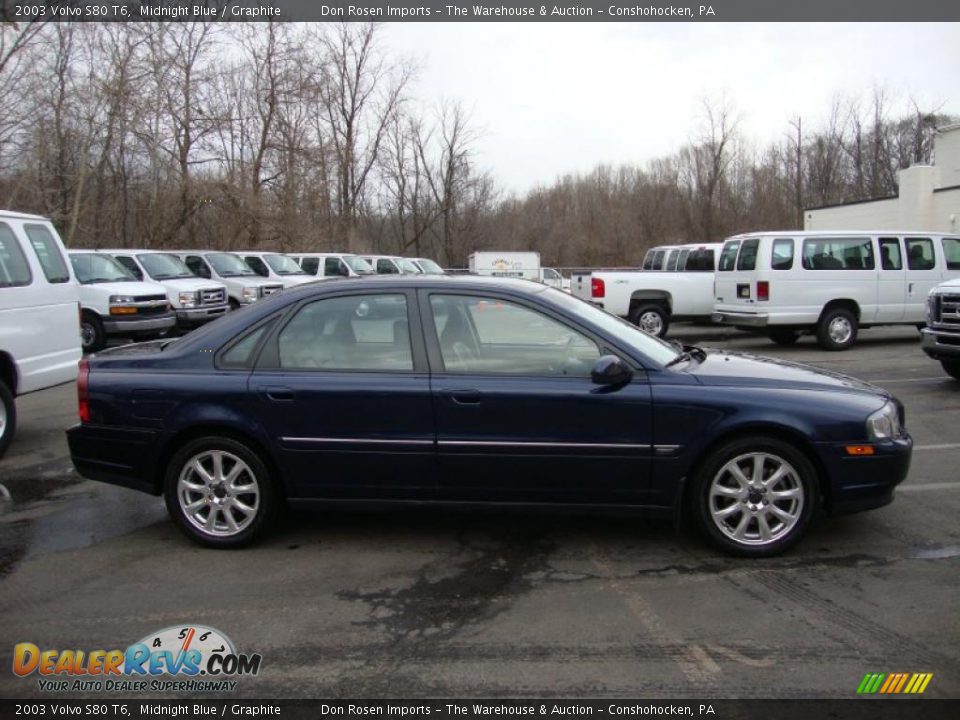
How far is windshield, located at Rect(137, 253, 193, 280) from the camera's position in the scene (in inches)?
649

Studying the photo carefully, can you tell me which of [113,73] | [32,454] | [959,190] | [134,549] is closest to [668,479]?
[134,549]

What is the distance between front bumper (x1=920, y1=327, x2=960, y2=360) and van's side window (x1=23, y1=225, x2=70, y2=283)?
32.5ft

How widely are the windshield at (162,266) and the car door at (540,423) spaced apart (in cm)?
1409

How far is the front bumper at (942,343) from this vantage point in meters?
8.83

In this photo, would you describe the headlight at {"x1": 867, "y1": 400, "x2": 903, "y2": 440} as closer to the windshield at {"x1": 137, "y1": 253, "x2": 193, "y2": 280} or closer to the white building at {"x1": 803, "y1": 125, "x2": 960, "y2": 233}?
the windshield at {"x1": 137, "y1": 253, "x2": 193, "y2": 280}

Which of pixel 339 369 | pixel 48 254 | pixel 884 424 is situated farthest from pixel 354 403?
pixel 48 254

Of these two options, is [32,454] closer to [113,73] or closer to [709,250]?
[709,250]

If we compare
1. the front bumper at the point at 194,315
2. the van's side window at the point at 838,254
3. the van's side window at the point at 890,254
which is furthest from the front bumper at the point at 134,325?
the van's side window at the point at 890,254

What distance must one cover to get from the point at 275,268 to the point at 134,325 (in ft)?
23.0

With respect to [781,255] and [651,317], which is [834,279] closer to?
[781,255]

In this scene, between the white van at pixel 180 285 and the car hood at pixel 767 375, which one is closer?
the car hood at pixel 767 375

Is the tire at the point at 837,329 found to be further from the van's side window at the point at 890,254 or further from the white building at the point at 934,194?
the white building at the point at 934,194

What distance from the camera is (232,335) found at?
4.41 metres

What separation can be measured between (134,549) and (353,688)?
220cm
